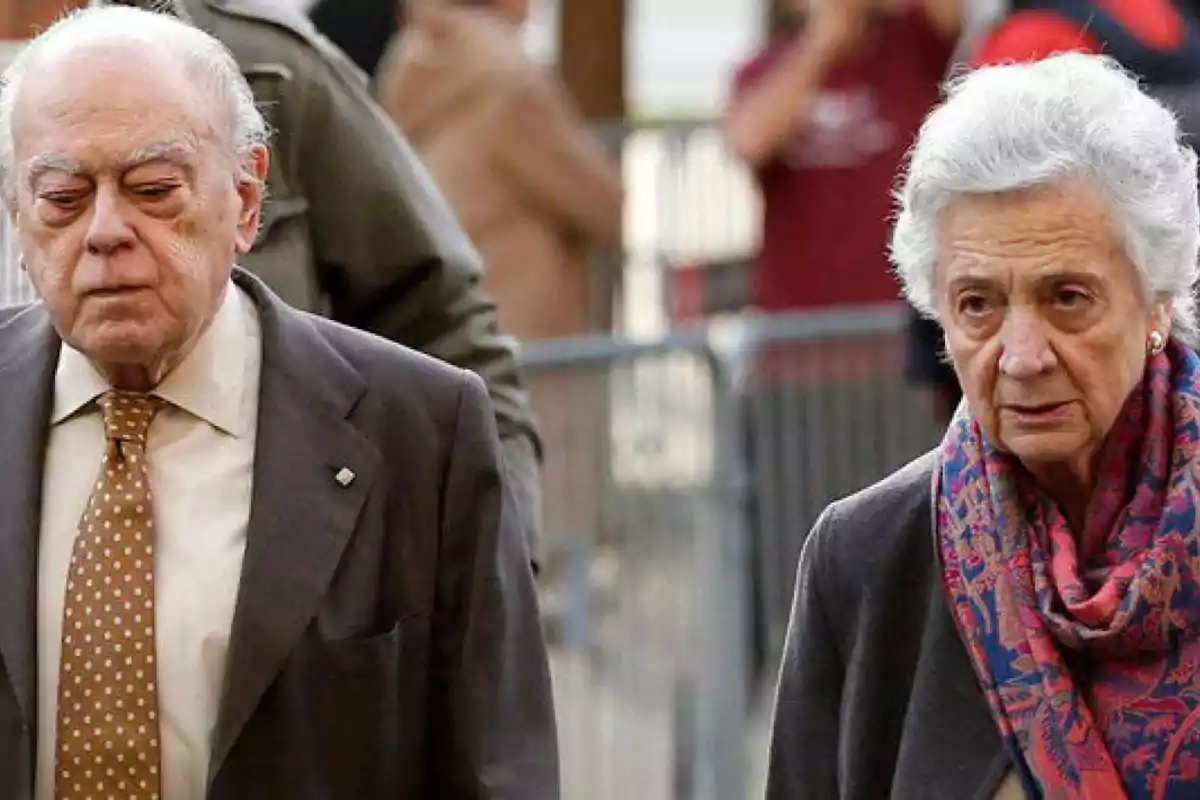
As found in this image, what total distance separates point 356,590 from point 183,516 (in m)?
0.24

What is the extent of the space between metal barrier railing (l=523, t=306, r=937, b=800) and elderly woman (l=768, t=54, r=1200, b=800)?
367 centimetres

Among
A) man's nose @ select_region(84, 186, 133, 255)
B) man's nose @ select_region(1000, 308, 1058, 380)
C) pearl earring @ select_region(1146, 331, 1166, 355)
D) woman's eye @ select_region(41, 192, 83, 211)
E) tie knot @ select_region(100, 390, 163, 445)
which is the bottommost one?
tie knot @ select_region(100, 390, 163, 445)

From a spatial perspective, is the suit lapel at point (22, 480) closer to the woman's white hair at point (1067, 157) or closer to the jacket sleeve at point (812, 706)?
the jacket sleeve at point (812, 706)

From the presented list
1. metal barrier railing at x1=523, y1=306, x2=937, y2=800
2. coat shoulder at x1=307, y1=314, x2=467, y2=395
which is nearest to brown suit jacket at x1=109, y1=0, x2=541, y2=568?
coat shoulder at x1=307, y1=314, x2=467, y2=395

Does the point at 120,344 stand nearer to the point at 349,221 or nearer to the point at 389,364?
the point at 389,364

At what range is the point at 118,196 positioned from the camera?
4.17 metres

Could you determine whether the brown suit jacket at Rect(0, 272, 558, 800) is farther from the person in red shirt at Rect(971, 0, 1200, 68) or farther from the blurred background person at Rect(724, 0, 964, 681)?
the blurred background person at Rect(724, 0, 964, 681)

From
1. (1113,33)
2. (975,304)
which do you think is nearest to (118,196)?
(975,304)

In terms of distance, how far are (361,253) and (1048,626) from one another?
127cm

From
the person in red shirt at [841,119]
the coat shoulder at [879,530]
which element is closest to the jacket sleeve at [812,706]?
the coat shoulder at [879,530]

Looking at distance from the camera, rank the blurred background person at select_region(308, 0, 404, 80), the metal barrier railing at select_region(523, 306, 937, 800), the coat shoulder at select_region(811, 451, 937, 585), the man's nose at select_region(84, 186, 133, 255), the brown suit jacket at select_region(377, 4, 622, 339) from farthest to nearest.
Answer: the brown suit jacket at select_region(377, 4, 622, 339), the metal barrier railing at select_region(523, 306, 937, 800), the blurred background person at select_region(308, 0, 404, 80), the coat shoulder at select_region(811, 451, 937, 585), the man's nose at select_region(84, 186, 133, 255)

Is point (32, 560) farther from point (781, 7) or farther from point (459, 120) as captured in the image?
point (781, 7)

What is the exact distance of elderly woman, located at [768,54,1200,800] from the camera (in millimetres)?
4195

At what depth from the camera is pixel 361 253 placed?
498 cm
